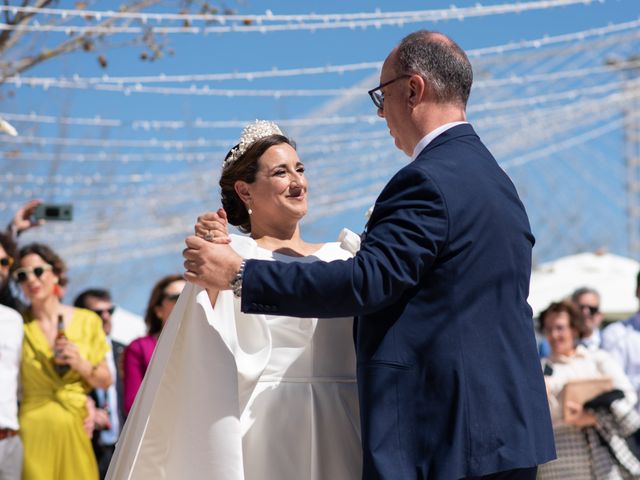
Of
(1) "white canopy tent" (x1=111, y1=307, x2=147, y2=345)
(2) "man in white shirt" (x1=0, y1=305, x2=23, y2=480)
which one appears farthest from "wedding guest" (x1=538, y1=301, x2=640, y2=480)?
(1) "white canopy tent" (x1=111, y1=307, x2=147, y2=345)

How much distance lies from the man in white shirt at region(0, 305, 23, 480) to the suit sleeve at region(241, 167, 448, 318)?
3264 mm

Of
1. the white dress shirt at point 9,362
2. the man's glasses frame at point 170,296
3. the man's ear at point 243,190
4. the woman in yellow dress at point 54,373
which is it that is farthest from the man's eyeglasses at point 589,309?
the man's ear at point 243,190

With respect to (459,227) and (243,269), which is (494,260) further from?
(243,269)

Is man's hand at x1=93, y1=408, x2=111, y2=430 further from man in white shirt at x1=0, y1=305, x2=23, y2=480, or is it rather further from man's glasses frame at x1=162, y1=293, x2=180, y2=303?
man in white shirt at x1=0, y1=305, x2=23, y2=480

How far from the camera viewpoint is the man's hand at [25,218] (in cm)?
748

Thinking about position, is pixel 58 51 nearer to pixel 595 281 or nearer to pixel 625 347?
pixel 625 347

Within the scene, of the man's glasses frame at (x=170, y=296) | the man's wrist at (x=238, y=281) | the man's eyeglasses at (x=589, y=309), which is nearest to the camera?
the man's wrist at (x=238, y=281)

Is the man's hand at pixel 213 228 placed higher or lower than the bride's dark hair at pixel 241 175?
lower

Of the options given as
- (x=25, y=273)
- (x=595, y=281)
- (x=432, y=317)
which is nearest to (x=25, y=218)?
(x=25, y=273)

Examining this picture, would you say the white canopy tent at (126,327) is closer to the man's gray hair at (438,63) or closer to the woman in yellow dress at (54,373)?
the woman in yellow dress at (54,373)

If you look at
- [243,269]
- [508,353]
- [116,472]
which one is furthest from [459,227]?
[116,472]

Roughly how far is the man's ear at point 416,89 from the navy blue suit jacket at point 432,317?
0.22 metres

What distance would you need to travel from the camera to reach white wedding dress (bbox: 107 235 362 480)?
369 centimetres

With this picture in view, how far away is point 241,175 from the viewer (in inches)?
170
